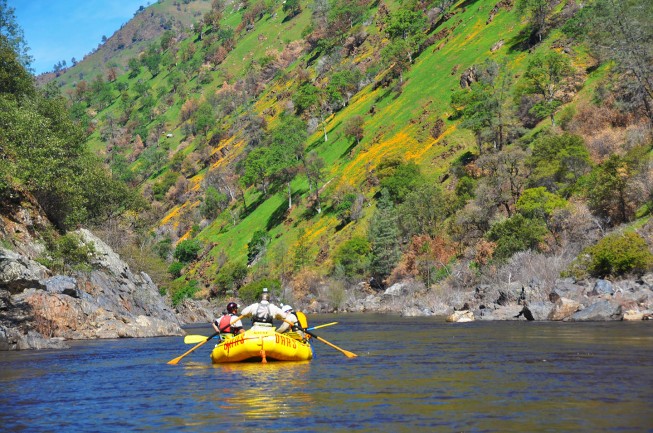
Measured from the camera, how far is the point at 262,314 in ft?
85.9

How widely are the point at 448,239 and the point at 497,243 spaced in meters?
19.4

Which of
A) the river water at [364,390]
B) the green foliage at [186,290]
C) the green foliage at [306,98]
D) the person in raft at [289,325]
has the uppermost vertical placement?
the green foliage at [306,98]

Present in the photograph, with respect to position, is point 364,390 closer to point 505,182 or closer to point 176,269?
point 505,182

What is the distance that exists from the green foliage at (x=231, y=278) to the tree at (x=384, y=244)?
92.2ft

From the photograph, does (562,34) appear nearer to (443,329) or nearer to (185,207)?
(443,329)

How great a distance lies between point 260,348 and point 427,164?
87.4 m

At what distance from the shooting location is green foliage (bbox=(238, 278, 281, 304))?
10644 cm

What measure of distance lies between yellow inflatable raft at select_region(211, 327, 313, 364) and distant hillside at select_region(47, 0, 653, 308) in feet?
98.1

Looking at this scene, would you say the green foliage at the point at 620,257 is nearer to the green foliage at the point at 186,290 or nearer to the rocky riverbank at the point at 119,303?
the rocky riverbank at the point at 119,303

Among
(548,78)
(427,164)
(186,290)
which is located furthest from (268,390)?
(186,290)

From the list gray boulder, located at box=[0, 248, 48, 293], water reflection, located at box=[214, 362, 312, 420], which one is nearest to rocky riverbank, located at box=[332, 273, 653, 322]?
water reflection, located at box=[214, 362, 312, 420]

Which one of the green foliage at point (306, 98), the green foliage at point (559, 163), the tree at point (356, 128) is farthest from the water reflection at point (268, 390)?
the green foliage at point (306, 98)

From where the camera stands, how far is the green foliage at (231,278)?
387 ft

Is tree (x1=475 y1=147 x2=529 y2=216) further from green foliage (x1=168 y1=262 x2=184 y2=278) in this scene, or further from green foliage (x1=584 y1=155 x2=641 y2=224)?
green foliage (x1=168 y1=262 x2=184 y2=278)
